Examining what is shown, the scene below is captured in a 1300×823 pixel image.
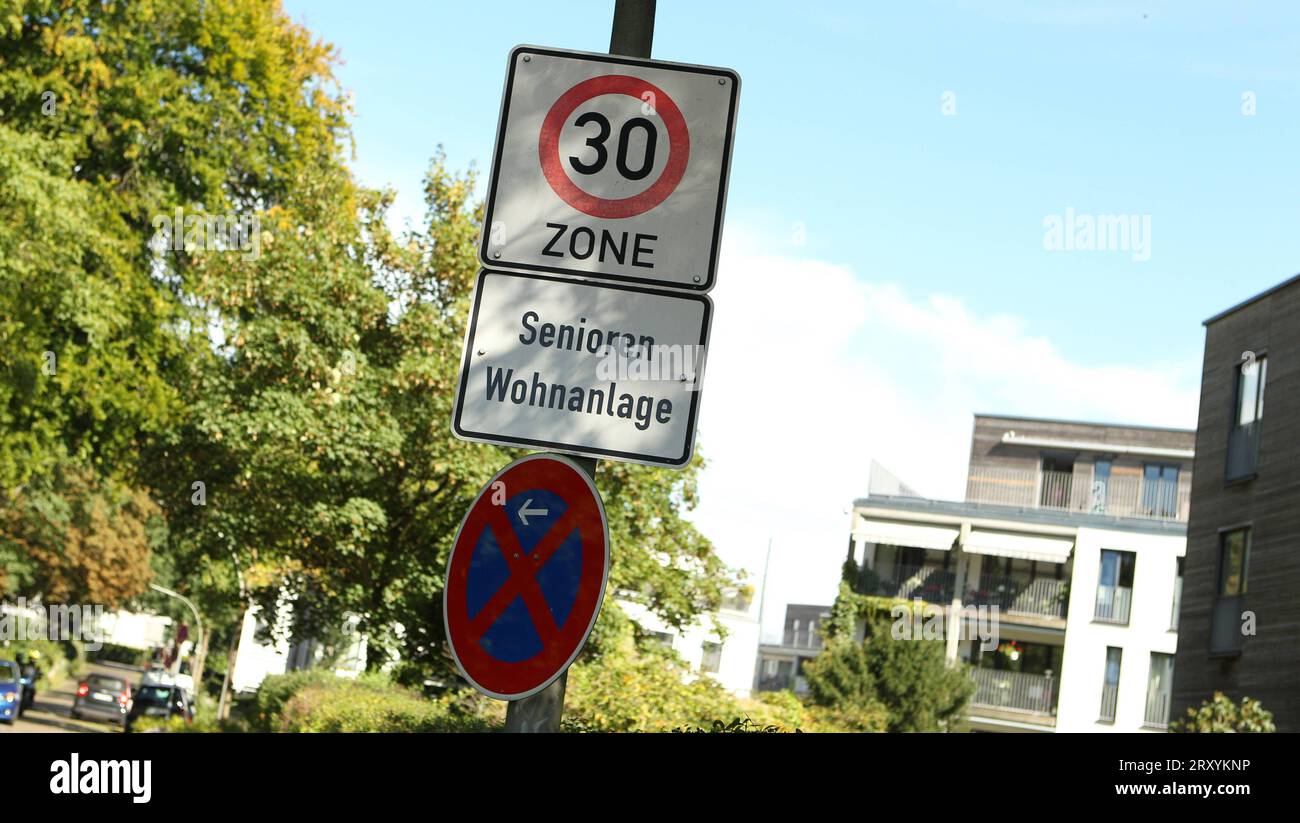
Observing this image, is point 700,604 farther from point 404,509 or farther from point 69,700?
point 69,700

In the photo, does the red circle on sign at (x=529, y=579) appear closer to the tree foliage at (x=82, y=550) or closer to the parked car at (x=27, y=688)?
the parked car at (x=27, y=688)

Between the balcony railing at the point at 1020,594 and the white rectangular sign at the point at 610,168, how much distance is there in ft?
152

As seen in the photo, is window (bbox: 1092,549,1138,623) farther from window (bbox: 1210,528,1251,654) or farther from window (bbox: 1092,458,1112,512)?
window (bbox: 1210,528,1251,654)

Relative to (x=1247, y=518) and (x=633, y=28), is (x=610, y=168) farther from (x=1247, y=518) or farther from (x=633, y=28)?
(x=1247, y=518)

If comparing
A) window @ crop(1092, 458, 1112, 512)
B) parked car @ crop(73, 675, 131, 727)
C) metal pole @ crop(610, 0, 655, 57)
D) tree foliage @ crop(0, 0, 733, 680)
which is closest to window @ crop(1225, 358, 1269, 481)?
tree foliage @ crop(0, 0, 733, 680)

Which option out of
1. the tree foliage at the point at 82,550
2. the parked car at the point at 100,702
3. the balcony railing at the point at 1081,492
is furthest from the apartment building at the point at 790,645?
the parked car at the point at 100,702

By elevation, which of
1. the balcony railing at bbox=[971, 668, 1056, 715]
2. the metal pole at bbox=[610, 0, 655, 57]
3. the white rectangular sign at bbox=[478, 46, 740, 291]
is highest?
the metal pole at bbox=[610, 0, 655, 57]

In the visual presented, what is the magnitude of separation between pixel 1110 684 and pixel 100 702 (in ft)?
106

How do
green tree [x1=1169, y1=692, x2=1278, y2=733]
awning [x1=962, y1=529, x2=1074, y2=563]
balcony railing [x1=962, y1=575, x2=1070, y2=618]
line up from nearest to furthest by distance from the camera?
1. green tree [x1=1169, y1=692, x2=1278, y2=733]
2. awning [x1=962, y1=529, x2=1074, y2=563]
3. balcony railing [x1=962, y1=575, x2=1070, y2=618]

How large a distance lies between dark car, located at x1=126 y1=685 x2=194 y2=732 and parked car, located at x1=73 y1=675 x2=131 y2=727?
1011 millimetres

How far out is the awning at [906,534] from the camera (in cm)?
4878

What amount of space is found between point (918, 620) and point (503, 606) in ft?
147

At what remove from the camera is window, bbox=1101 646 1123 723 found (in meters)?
45.9

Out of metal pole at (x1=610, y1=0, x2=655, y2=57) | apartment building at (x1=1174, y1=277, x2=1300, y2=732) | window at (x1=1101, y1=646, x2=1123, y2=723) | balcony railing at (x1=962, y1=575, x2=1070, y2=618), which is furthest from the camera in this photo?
balcony railing at (x1=962, y1=575, x2=1070, y2=618)
